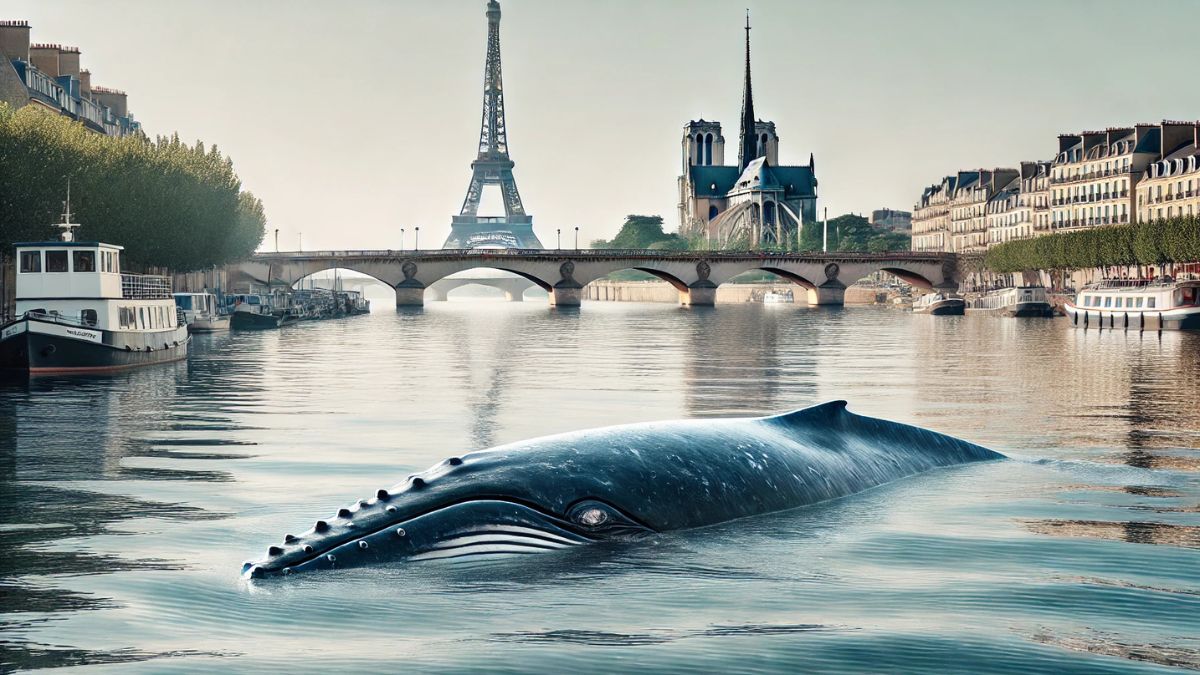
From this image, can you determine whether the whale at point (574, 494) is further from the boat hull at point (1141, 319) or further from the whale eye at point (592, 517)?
the boat hull at point (1141, 319)

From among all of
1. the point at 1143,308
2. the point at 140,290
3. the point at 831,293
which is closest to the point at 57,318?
the point at 140,290

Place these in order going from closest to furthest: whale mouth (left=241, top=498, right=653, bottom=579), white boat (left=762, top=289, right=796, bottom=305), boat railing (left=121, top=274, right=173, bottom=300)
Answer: whale mouth (left=241, top=498, right=653, bottom=579), boat railing (left=121, top=274, right=173, bottom=300), white boat (left=762, top=289, right=796, bottom=305)

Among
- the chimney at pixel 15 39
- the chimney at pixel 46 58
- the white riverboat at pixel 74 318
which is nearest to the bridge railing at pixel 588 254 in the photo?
the chimney at pixel 46 58

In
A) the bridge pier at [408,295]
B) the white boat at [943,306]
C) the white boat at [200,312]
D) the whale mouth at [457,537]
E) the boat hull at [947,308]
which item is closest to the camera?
the whale mouth at [457,537]

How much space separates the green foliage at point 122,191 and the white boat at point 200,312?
264 cm

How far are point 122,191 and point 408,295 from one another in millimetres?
84287

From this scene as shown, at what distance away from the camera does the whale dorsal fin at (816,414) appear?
1198 cm

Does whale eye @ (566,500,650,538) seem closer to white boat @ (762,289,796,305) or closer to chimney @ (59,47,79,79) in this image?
chimney @ (59,47,79,79)

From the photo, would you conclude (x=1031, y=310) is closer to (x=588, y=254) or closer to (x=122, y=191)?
(x=588, y=254)

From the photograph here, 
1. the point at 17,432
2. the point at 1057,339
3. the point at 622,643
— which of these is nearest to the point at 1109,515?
the point at 622,643

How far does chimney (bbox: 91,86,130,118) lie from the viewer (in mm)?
114938

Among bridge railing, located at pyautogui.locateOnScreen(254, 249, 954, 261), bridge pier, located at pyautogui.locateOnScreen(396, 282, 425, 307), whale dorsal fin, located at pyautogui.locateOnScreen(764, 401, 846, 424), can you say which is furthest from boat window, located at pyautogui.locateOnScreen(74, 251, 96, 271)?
bridge pier, located at pyautogui.locateOnScreen(396, 282, 425, 307)

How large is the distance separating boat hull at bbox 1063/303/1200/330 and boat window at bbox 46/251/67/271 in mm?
54428

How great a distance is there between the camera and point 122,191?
72.2 metres
